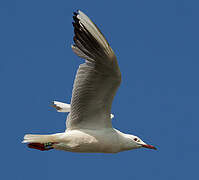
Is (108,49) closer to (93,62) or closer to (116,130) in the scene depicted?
(93,62)

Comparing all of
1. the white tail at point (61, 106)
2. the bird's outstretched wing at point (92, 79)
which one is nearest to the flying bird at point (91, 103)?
the bird's outstretched wing at point (92, 79)

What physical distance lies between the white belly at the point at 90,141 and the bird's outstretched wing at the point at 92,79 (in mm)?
211

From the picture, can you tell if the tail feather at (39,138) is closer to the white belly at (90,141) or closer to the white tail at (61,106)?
the white belly at (90,141)

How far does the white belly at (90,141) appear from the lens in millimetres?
11812

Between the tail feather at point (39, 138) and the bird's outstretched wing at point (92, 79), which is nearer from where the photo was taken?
the bird's outstretched wing at point (92, 79)

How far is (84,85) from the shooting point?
38.0 feet

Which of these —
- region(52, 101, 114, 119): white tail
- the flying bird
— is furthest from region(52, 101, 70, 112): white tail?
the flying bird

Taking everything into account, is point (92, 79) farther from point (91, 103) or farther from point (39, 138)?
point (39, 138)

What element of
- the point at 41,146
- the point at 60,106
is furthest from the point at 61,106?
the point at 41,146

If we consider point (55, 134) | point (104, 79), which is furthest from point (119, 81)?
point (55, 134)

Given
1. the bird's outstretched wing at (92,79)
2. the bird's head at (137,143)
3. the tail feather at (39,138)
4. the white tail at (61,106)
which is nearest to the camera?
the bird's outstretched wing at (92,79)

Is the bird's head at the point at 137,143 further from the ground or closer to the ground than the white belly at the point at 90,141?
further from the ground

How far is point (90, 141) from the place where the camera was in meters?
11.9

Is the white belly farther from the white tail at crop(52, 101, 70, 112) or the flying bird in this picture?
the white tail at crop(52, 101, 70, 112)
